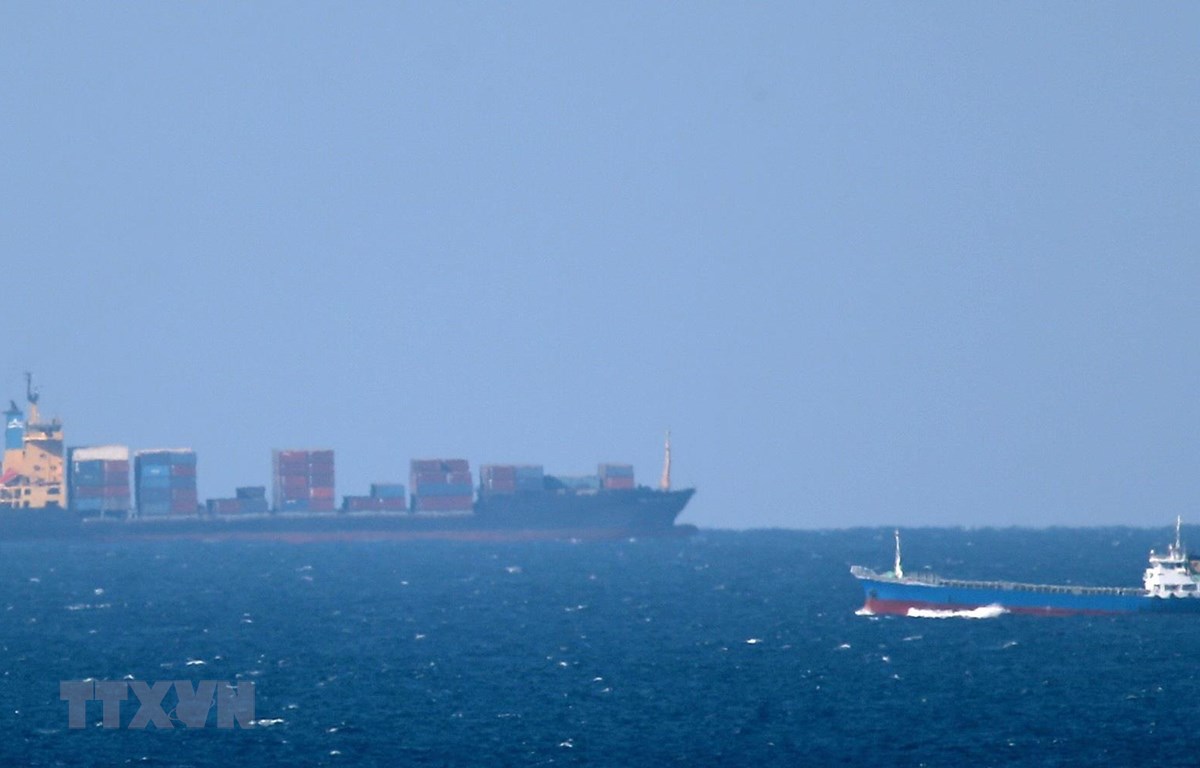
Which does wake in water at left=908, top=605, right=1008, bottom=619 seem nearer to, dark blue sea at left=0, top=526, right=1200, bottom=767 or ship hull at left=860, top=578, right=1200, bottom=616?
ship hull at left=860, top=578, right=1200, bottom=616

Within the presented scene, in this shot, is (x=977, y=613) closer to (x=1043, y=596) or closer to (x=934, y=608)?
(x=934, y=608)

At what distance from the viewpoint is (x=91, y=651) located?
83500mm

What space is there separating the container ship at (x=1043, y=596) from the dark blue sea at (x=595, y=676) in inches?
36.9

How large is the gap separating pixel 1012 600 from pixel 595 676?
29.0 m

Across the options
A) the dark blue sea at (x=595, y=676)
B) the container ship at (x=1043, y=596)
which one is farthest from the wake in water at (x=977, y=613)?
the dark blue sea at (x=595, y=676)

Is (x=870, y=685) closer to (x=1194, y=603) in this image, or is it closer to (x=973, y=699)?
(x=973, y=699)

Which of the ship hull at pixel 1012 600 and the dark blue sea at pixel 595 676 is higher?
the ship hull at pixel 1012 600

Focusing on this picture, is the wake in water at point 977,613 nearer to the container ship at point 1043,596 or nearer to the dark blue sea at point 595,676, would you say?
the container ship at point 1043,596

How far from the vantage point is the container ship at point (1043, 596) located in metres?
93.6

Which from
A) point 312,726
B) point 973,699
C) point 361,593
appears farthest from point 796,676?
point 361,593

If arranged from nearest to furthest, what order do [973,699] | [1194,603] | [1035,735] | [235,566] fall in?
[1035,735], [973,699], [1194,603], [235,566]

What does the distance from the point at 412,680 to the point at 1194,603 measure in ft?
128

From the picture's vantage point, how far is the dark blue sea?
188 feet

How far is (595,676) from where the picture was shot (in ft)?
244
